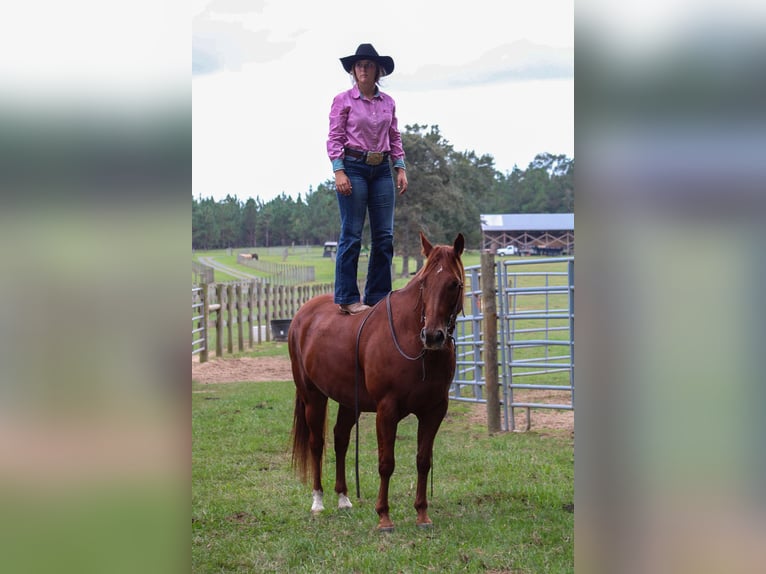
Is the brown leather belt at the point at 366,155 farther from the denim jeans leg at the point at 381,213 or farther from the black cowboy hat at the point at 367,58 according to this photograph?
the black cowboy hat at the point at 367,58

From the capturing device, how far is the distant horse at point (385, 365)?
14.7ft

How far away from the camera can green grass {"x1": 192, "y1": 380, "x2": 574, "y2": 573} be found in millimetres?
4293

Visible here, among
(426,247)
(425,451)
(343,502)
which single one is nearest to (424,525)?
(425,451)

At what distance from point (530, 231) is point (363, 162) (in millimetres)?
36865

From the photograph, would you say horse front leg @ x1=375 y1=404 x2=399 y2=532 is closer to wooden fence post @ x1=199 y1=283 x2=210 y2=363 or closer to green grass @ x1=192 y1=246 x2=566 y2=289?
wooden fence post @ x1=199 y1=283 x2=210 y2=363

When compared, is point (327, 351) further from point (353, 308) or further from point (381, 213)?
point (381, 213)

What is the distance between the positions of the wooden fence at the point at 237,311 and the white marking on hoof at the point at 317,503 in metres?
6.66

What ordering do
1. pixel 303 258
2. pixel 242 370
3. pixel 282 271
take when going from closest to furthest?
pixel 242 370 → pixel 282 271 → pixel 303 258

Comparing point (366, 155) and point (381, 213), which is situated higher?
point (366, 155)

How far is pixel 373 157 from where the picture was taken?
508 centimetres
